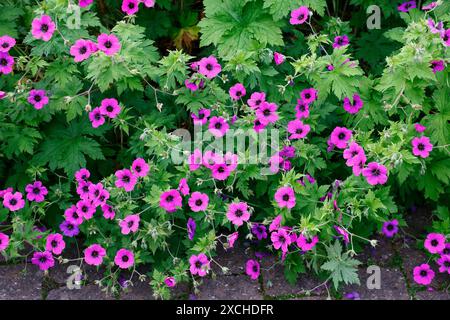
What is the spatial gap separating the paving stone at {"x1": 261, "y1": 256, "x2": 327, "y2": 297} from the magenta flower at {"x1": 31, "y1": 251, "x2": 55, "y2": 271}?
120 cm

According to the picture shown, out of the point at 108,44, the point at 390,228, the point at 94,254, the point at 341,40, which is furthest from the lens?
the point at 341,40

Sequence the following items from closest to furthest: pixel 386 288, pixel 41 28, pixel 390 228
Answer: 1. pixel 41 28
2. pixel 386 288
3. pixel 390 228

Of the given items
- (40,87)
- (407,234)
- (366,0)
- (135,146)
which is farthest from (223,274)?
(366,0)

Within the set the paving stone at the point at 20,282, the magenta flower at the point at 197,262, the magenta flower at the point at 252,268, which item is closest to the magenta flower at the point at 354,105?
the magenta flower at the point at 252,268

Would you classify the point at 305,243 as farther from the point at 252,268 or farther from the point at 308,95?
the point at 308,95

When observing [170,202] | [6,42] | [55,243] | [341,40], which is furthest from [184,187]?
[341,40]

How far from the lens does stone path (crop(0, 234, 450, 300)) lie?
341cm

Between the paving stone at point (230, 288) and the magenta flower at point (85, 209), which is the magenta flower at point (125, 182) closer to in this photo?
the magenta flower at point (85, 209)

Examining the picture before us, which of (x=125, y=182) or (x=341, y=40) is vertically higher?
(x=341, y=40)

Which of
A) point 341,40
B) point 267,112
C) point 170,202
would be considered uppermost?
point 341,40

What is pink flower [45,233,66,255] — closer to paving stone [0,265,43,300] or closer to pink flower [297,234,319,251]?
paving stone [0,265,43,300]

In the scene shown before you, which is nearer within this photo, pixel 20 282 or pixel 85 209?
pixel 85 209

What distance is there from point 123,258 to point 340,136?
4.44 feet

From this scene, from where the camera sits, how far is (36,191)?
3473mm
